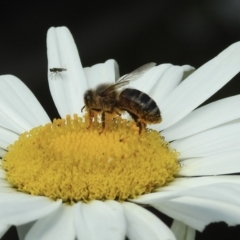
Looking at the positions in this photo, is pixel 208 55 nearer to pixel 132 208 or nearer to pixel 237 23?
pixel 237 23

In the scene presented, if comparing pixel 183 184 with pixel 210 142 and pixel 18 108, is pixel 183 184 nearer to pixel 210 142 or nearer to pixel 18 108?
pixel 210 142

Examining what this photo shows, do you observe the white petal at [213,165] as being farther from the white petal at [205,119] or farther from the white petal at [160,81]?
the white petal at [160,81]

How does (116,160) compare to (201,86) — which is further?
(201,86)

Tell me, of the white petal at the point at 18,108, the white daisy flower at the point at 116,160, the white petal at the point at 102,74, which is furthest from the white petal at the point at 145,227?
the white petal at the point at 102,74

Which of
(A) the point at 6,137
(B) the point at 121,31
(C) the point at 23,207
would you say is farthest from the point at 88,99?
(B) the point at 121,31

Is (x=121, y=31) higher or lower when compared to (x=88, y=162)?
higher

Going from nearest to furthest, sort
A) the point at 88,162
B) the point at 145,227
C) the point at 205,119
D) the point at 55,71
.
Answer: the point at 145,227
the point at 88,162
the point at 205,119
the point at 55,71
